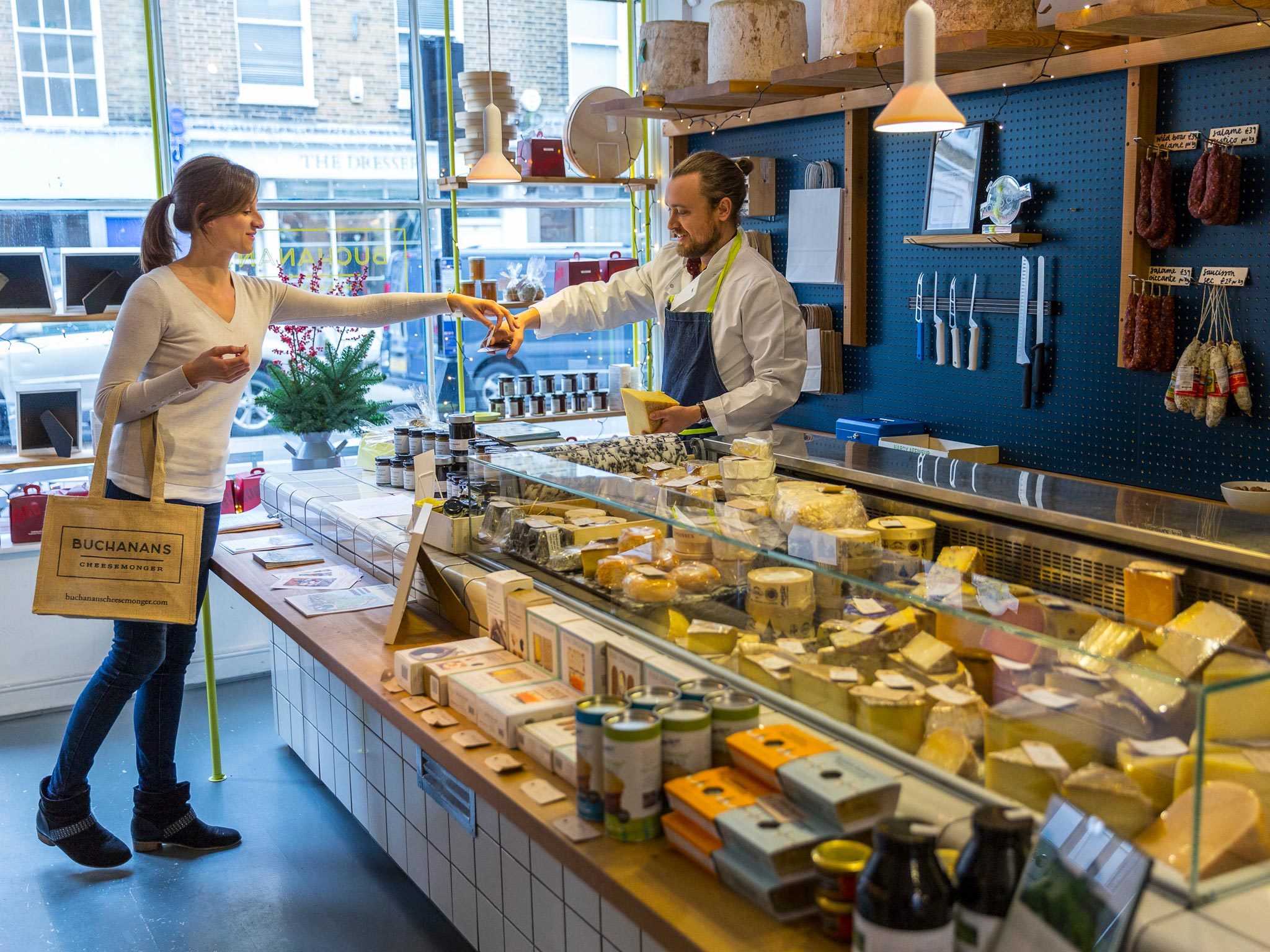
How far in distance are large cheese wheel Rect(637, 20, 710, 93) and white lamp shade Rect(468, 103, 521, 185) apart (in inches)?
36.1

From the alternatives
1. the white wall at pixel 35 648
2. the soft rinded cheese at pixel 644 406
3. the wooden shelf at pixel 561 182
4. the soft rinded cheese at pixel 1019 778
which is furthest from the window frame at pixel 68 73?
the soft rinded cheese at pixel 1019 778

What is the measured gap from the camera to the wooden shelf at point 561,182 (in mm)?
5543

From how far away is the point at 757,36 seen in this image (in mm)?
4680

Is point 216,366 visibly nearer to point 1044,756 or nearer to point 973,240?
point 1044,756

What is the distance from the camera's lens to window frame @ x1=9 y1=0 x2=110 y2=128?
4.95 meters

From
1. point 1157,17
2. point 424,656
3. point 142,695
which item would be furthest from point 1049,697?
point 142,695

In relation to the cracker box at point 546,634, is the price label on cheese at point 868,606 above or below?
above

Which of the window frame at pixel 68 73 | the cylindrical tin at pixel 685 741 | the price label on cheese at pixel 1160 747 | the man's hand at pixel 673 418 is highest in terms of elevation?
the window frame at pixel 68 73

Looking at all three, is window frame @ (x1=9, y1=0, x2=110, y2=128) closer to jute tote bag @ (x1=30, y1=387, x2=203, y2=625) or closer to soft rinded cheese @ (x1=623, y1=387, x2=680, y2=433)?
jute tote bag @ (x1=30, y1=387, x2=203, y2=625)

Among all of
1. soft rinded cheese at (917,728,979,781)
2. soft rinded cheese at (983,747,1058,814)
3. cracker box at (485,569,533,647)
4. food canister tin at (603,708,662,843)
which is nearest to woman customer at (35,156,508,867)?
cracker box at (485,569,533,647)

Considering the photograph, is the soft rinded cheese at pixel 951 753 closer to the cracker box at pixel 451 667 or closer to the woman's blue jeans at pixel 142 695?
the cracker box at pixel 451 667

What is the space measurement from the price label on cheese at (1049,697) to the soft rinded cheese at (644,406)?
1.77 metres

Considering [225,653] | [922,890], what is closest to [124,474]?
[225,653]

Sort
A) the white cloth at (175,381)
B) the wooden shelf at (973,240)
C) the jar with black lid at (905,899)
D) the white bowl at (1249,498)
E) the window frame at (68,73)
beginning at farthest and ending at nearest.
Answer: the window frame at (68,73)
the wooden shelf at (973,240)
the white cloth at (175,381)
the white bowl at (1249,498)
the jar with black lid at (905,899)
